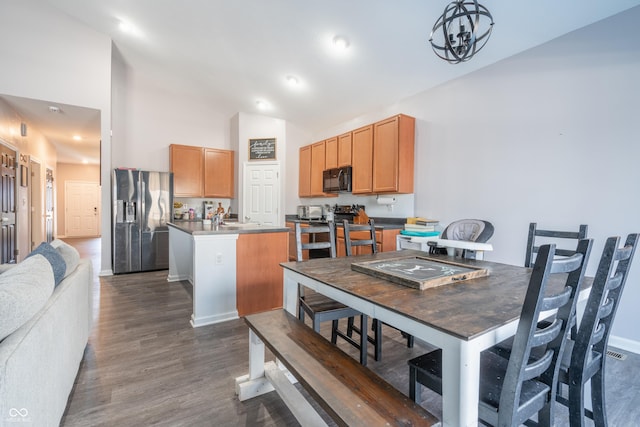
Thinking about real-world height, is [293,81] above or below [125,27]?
below

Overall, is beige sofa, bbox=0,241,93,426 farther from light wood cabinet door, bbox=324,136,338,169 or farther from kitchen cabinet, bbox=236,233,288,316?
light wood cabinet door, bbox=324,136,338,169

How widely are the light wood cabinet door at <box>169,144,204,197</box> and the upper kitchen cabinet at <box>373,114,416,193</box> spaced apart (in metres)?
3.59

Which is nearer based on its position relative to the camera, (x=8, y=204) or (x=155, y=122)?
(x=8, y=204)

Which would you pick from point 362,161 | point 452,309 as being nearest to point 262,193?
point 362,161

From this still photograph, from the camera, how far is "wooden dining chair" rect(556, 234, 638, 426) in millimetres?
1138

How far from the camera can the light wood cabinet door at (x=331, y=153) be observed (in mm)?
5336

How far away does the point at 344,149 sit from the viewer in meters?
5.14

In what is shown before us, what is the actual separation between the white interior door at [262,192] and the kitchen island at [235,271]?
9.35ft

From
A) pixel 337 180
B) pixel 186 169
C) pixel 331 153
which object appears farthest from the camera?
pixel 186 169

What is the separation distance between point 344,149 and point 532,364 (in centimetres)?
448

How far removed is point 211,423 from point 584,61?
13.0ft

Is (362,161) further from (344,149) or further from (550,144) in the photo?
(550,144)

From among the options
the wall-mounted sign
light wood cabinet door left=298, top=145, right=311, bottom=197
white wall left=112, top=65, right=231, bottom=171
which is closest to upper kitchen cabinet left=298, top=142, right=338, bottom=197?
light wood cabinet door left=298, top=145, right=311, bottom=197

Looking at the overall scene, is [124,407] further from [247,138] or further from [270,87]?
[247,138]
